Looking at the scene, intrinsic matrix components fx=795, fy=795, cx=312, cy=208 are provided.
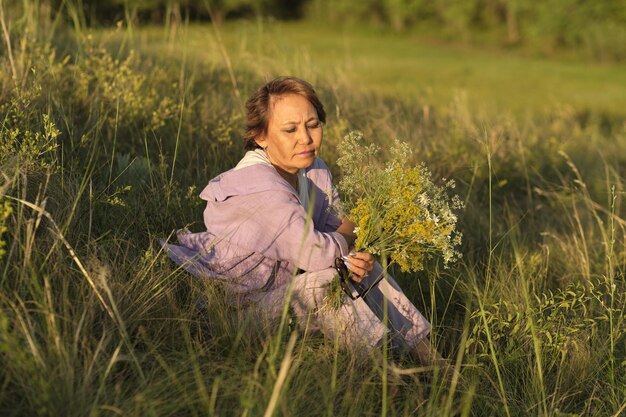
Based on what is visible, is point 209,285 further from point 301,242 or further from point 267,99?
point 267,99

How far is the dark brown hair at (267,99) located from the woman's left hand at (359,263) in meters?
0.78

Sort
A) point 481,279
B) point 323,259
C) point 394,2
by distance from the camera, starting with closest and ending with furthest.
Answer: point 323,259
point 481,279
point 394,2

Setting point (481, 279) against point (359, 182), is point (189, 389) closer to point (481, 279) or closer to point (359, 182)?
point (359, 182)

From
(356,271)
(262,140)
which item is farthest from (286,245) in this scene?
(262,140)

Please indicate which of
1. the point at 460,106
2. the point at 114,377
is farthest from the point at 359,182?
the point at 460,106

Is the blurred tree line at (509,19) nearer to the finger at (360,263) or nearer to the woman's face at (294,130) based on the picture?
the woman's face at (294,130)

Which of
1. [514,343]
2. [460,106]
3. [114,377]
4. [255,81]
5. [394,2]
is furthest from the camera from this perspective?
[394,2]

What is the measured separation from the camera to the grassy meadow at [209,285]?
2.43 metres

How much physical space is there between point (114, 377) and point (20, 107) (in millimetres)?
1919

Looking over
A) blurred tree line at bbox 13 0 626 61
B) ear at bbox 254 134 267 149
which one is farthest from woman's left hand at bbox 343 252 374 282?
blurred tree line at bbox 13 0 626 61

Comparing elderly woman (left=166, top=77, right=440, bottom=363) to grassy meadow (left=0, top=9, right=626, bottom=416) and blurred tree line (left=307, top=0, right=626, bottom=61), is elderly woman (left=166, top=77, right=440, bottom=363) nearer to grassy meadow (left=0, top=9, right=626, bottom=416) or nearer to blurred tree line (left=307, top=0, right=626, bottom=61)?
grassy meadow (left=0, top=9, right=626, bottom=416)

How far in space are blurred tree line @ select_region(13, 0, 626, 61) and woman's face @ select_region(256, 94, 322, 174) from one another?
20363mm

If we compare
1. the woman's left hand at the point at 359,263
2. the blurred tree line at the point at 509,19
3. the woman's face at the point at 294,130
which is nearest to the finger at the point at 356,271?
the woman's left hand at the point at 359,263

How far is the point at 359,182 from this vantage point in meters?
3.18
